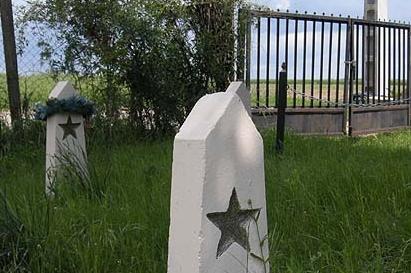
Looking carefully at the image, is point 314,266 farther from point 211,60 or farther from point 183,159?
point 211,60

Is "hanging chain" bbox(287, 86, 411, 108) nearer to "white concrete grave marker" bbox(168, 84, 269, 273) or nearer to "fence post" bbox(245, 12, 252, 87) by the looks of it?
"fence post" bbox(245, 12, 252, 87)

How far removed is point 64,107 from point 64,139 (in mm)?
235

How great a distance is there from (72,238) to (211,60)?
17.0ft

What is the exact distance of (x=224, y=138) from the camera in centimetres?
198

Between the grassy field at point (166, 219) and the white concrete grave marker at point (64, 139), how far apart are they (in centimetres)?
20

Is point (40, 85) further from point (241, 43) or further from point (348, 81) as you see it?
point (348, 81)

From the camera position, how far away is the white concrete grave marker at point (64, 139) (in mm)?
4446

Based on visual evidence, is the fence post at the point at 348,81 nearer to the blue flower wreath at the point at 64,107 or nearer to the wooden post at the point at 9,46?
the wooden post at the point at 9,46

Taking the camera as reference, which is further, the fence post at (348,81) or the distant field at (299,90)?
the fence post at (348,81)

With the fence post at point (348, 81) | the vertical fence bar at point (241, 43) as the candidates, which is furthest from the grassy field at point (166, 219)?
the fence post at point (348, 81)

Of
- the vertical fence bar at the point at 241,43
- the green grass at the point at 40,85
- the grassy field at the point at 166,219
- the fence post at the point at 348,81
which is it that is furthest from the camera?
the fence post at the point at 348,81

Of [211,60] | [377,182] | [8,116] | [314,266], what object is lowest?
[314,266]

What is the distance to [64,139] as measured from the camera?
468 cm

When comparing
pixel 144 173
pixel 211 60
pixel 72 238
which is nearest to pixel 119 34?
pixel 211 60
